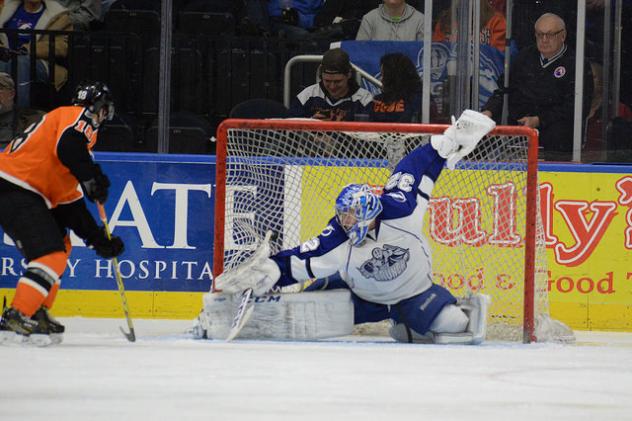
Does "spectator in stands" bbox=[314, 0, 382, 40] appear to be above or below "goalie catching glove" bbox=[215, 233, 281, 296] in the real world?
above

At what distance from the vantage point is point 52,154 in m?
5.88

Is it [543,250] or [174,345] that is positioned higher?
[543,250]

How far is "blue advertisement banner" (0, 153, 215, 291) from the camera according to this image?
7105mm

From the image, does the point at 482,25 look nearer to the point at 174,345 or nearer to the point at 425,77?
the point at 425,77

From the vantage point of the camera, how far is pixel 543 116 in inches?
277

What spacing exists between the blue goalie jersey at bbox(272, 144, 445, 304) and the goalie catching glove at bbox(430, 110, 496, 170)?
0.48 feet

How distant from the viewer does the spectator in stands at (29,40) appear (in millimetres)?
7352

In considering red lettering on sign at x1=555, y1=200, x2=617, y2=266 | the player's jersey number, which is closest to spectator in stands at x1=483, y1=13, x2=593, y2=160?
red lettering on sign at x1=555, y1=200, x2=617, y2=266

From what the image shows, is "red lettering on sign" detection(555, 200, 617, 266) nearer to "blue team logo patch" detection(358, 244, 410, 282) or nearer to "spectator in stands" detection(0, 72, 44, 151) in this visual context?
"blue team logo patch" detection(358, 244, 410, 282)

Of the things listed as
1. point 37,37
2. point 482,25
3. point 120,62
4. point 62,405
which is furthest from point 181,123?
point 62,405

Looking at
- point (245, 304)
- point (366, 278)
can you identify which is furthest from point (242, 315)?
point (366, 278)

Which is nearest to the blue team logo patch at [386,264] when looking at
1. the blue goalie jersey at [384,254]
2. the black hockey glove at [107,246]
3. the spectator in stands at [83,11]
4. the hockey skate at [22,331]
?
the blue goalie jersey at [384,254]

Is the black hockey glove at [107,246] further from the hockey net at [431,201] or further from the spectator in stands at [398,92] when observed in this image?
the spectator in stands at [398,92]

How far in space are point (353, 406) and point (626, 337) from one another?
2866 mm
